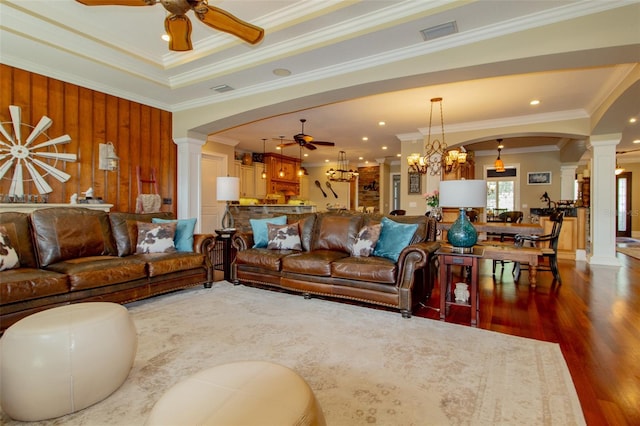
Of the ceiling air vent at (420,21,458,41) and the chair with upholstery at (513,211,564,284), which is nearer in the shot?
the ceiling air vent at (420,21,458,41)

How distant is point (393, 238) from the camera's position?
3562 mm

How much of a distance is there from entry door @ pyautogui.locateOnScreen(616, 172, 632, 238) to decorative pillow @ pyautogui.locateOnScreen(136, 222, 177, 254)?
13.6 m

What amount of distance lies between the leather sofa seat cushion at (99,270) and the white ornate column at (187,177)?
7.18ft

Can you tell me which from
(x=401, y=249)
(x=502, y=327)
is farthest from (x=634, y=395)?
(x=401, y=249)

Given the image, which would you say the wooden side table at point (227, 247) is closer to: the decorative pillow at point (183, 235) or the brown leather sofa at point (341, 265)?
the brown leather sofa at point (341, 265)

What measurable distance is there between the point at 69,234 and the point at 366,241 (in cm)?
323

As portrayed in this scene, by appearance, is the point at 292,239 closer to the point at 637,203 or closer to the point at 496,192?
the point at 496,192

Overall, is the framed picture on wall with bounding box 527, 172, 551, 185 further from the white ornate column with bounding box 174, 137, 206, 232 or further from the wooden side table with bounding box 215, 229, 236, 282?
the white ornate column with bounding box 174, 137, 206, 232

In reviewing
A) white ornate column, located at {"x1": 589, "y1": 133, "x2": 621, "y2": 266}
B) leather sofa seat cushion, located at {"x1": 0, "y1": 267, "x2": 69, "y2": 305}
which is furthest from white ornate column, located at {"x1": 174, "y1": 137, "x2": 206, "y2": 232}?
white ornate column, located at {"x1": 589, "y1": 133, "x2": 621, "y2": 266}

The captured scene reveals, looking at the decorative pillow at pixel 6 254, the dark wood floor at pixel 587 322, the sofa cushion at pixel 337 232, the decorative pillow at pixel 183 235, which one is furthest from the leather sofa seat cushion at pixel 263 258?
the decorative pillow at pixel 6 254

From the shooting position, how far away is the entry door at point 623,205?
10554mm

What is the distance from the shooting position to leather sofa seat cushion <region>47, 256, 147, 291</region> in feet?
9.45

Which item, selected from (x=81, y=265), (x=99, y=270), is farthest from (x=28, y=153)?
(x=99, y=270)

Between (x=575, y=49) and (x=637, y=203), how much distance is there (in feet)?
37.8
